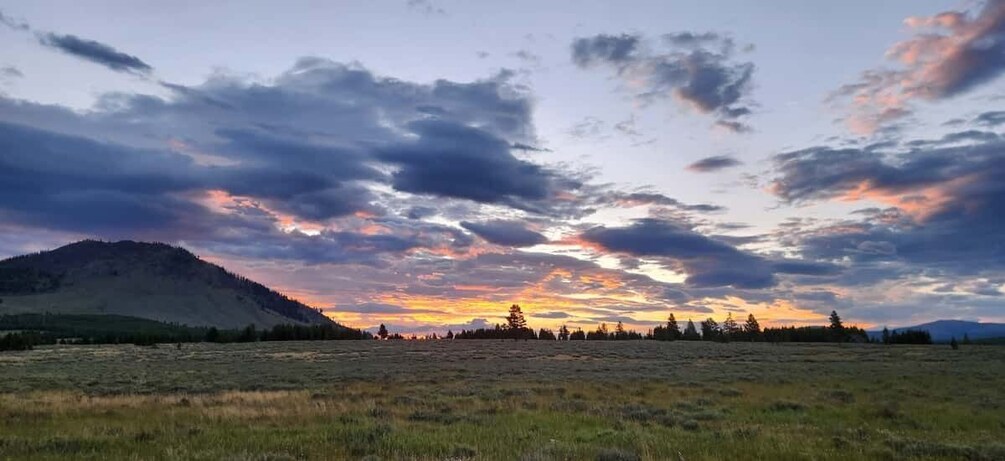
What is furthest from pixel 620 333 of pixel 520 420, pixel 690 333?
pixel 520 420

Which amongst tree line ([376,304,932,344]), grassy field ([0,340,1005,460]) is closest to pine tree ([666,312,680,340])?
tree line ([376,304,932,344])

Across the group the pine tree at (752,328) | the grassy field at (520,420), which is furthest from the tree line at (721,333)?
the grassy field at (520,420)

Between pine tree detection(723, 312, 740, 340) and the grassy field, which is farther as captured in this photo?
pine tree detection(723, 312, 740, 340)

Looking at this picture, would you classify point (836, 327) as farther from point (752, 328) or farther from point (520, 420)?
point (520, 420)

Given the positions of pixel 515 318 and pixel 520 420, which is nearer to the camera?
pixel 520 420

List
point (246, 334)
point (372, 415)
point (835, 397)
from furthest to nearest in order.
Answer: point (246, 334) < point (835, 397) < point (372, 415)

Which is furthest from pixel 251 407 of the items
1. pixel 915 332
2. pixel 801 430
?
pixel 915 332

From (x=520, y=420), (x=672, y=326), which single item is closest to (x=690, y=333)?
(x=672, y=326)

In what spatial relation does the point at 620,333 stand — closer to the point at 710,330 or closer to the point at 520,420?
the point at 710,330

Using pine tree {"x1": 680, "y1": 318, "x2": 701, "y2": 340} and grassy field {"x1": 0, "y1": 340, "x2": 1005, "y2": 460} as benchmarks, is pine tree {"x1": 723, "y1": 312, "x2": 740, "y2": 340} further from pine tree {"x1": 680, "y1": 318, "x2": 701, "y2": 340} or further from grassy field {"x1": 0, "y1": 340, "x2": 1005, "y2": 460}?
grassy field {"x1": 0, "y1": 340, "x2": 1005, "y2": 460}

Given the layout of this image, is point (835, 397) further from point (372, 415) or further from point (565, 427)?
point (372, 415)

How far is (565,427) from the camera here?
47.4 ft

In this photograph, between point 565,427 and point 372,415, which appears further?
point 372,415

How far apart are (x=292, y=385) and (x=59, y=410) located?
11.2 meters
